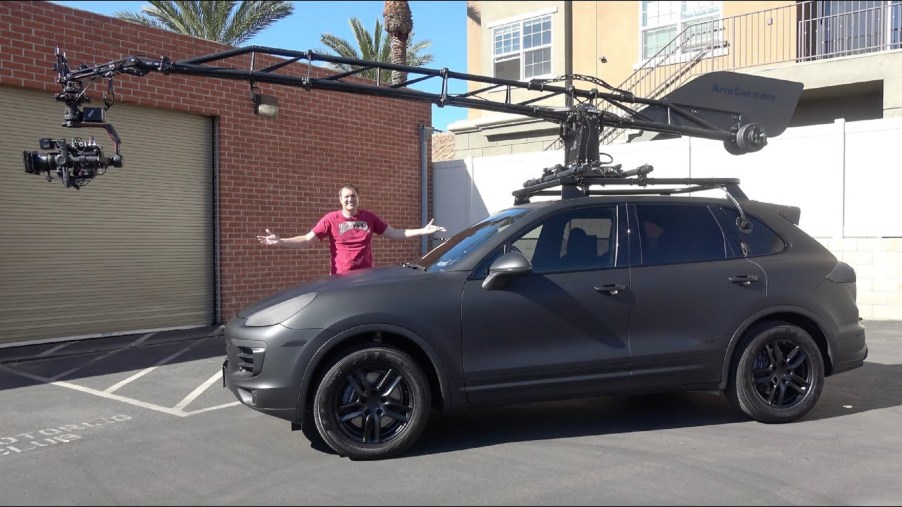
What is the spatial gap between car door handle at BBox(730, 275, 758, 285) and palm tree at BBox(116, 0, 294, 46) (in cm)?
1578

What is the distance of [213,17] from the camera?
1836cm

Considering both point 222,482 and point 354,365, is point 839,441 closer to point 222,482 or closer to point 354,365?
point 354,365

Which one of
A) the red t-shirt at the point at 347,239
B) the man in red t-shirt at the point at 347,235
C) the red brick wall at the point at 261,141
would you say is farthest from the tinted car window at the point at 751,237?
the red brick wall at the point at 261,141

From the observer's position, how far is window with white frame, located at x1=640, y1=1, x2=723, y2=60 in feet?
52.2

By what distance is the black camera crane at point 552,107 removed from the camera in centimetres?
613

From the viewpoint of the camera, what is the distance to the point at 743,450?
503 centimetres

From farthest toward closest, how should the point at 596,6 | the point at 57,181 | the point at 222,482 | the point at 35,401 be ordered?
the point at 596,6 < the point at 57,181 < the point at 35,401 < the point at 222,482

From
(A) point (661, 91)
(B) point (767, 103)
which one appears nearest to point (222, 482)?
(B) point (767, 103)

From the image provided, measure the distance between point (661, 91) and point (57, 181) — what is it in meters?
11.2

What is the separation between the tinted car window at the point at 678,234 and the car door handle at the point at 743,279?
20cm

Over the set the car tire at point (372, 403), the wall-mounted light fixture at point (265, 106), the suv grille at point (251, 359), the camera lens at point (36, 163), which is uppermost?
the wall-mounted light fixture at point (265, 106)

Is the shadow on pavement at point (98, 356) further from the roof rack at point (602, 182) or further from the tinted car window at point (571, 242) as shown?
the tinted car window at point (571, 242)

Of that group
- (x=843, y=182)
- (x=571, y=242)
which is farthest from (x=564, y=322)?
(x=843, y=182)

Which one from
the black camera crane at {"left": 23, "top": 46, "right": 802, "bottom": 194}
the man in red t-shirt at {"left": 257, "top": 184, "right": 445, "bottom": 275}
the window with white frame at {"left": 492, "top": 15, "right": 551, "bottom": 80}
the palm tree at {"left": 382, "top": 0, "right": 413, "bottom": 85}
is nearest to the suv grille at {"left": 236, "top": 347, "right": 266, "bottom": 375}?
the man in red t-shirt at {"left": 257, "top": 184, "right": 445, "bottom": 275}
